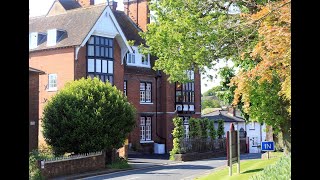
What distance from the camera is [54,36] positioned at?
33.7 m

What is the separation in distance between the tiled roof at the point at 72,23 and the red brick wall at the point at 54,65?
0.53m

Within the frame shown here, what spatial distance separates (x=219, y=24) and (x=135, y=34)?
2603cm

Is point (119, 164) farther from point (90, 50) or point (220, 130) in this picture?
point (220, 130)

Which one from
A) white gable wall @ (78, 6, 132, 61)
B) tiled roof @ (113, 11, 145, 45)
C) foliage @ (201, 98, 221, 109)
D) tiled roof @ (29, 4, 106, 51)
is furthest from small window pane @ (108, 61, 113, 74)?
foliage @ (201, 98, 221, 109)

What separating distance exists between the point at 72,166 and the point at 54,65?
41.3 feet

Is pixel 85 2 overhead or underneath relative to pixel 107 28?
overhead

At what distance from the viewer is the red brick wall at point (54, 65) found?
108ft

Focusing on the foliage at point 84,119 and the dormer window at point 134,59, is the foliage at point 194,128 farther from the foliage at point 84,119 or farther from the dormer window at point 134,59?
the foliage at point 84,119

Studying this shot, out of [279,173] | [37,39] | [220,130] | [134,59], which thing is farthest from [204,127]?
[279,173]

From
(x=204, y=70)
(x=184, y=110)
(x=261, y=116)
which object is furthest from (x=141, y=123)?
(x=261, y=116)
